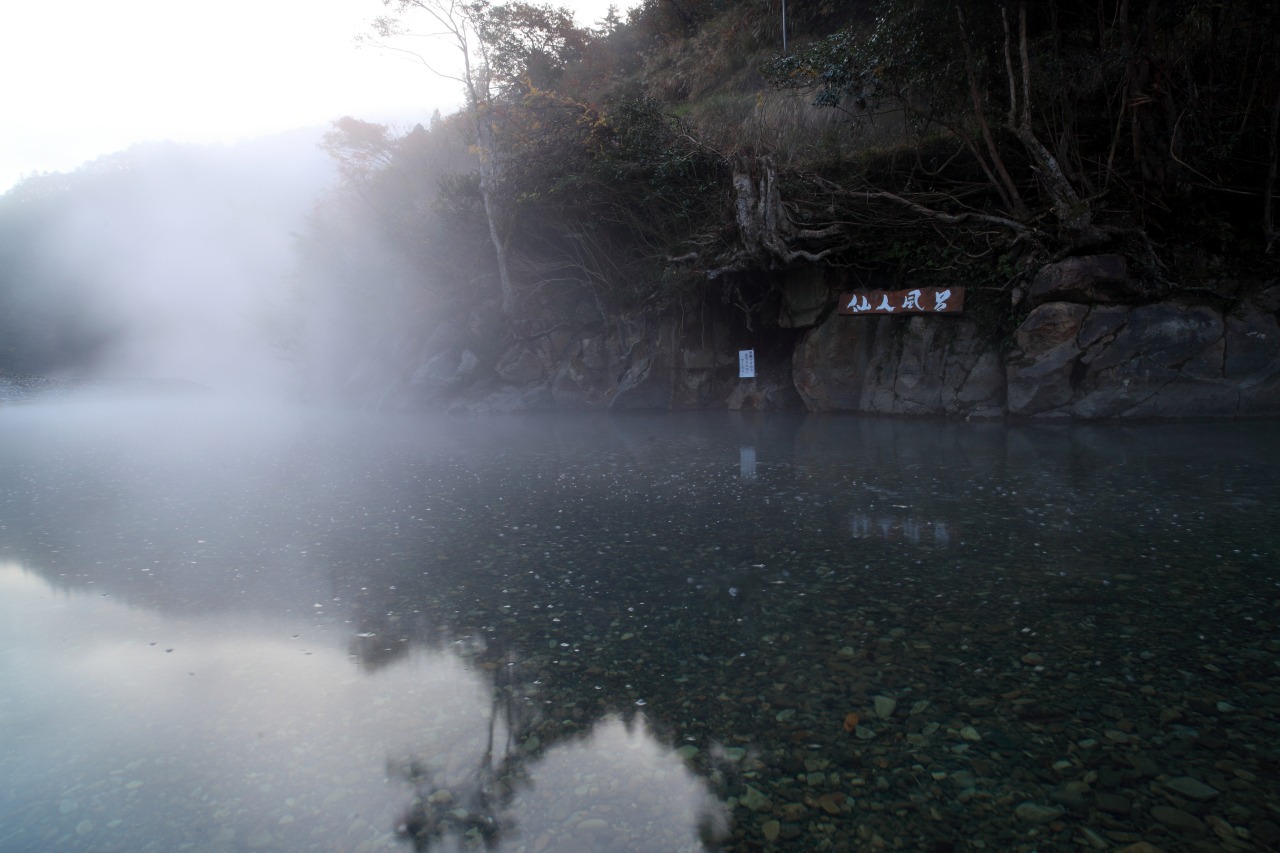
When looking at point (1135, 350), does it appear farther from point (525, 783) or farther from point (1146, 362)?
point (525, 783)

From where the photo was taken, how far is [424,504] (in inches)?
302

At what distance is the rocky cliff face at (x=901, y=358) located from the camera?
10352 millimetres

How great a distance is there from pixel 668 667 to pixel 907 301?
36.0ft

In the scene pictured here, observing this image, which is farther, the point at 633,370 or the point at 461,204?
the point at 461,204

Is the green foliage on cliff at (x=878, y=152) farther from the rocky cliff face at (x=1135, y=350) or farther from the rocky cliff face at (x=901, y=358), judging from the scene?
the rocky cliff face at (x=901, y=358)

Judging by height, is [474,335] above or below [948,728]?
above

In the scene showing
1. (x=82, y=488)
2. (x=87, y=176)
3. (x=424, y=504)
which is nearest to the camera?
(x=424, y=504)

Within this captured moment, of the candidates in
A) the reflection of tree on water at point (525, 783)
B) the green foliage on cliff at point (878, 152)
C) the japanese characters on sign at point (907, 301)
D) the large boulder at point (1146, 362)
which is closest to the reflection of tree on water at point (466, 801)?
the reflection of tree on water at point (525, 783)

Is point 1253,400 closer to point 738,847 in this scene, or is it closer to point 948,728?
point 948,728

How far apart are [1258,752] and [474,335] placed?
19238 mm

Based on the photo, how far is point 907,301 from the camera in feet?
42.3

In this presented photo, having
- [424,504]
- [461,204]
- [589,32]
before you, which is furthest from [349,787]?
[589,32]

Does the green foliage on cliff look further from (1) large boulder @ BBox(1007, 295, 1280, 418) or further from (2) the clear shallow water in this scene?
(2) the clear shallow water

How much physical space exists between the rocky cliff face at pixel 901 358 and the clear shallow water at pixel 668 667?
3.57 meters
